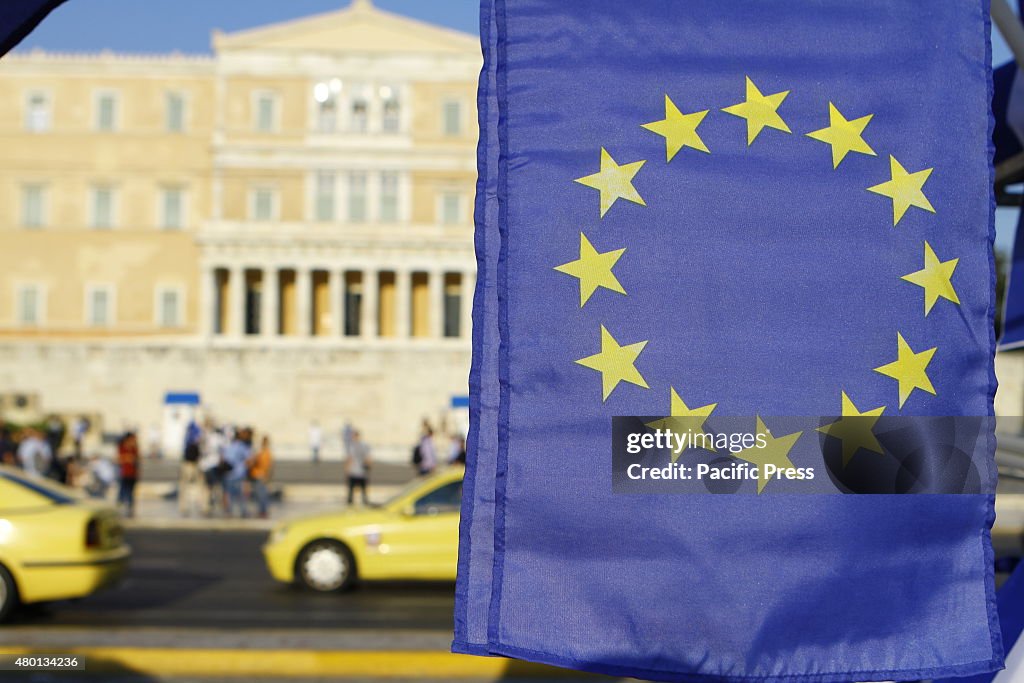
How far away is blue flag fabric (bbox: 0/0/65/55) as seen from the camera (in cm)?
318

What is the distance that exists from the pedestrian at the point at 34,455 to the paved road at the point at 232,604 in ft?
34.3

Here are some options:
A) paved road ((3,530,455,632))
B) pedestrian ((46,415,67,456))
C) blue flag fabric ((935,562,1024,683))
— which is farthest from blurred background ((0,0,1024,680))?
blue flag fabric ((935,562,1024,683))

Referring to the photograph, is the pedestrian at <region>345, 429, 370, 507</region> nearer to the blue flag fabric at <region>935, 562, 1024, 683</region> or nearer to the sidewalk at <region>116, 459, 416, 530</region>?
the sidewalk at <region>116, 459, 416, 530</region>

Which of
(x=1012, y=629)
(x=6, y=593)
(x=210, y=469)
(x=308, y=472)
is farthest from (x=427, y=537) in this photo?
Result: (x=308, y=472)

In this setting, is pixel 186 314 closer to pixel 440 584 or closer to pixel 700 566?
pixel 440 584

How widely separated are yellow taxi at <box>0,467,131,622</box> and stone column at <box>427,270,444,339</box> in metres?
45.8

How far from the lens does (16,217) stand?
5800cm

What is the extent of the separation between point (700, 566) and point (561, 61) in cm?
146

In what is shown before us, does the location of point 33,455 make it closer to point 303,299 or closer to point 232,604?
point 232,604

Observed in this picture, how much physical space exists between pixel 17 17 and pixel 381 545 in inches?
371

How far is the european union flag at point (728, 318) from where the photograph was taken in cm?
296

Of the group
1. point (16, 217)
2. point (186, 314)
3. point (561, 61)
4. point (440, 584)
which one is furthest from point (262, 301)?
point (561, 61)

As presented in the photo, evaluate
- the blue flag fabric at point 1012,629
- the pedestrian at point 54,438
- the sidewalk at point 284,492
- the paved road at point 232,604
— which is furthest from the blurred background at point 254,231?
the blue flag fabric at point 1012,629

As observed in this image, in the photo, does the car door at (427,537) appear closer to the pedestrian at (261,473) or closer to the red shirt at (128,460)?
the pedestrian at (261,473)
